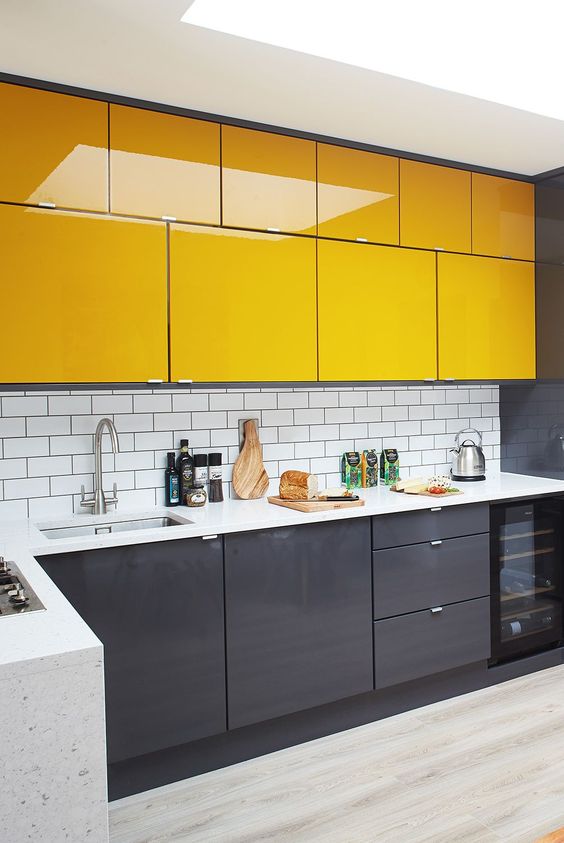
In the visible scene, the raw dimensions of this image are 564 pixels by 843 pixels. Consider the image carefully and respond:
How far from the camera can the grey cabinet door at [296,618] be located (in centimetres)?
277

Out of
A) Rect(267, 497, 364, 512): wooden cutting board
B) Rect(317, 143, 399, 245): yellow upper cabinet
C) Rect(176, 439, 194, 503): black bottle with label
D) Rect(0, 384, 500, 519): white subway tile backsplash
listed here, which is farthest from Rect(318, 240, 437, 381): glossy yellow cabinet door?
Rect(176, 439, 194, 503): black bottle with label

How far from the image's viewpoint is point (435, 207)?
3.60 m

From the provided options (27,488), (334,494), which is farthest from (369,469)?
(27,488)

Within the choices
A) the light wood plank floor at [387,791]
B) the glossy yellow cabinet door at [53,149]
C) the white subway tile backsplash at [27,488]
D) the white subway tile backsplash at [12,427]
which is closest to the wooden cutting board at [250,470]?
the white subway tile backsplash at [27,488]

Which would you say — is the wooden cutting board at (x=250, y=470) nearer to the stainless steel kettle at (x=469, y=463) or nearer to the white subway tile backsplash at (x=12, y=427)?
the white subway tile backsplash at (x=12, y=427)

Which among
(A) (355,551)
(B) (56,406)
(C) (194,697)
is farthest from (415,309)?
(C) (194,697)

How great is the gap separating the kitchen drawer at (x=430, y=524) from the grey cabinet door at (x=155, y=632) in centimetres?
81

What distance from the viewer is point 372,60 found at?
100.0 inches

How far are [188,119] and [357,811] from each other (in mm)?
2748

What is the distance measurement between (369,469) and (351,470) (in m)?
0.12

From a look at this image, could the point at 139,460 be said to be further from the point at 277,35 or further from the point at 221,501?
the point at 277,35

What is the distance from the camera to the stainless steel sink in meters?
2.86

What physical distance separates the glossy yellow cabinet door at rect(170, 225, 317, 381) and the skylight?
838 millimetres

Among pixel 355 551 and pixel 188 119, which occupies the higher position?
pixel 188 119
